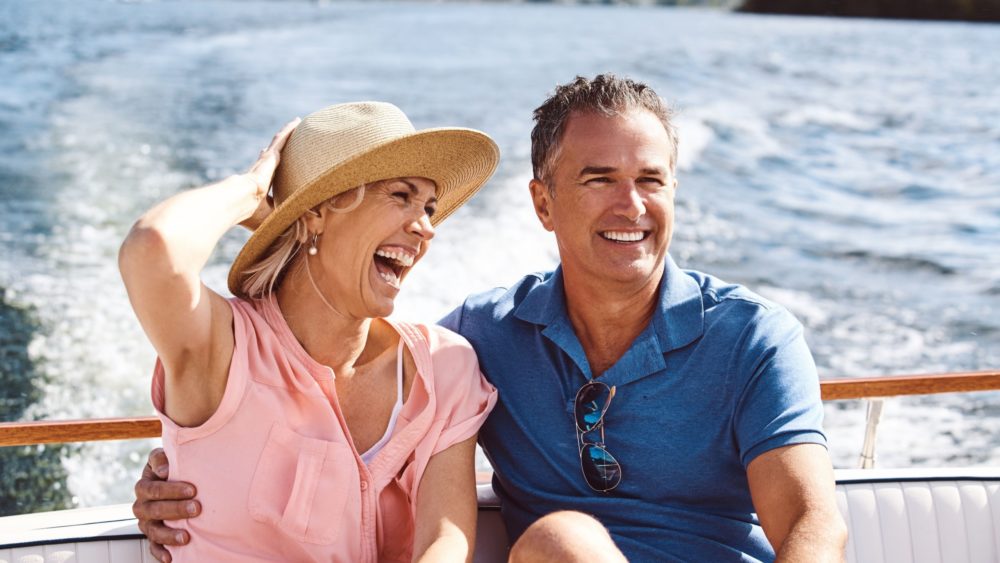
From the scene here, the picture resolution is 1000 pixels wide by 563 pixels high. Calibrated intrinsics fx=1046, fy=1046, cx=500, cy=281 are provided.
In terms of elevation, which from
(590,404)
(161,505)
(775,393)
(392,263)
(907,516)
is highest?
(392,263)

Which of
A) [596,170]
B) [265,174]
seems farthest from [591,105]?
[265,174]

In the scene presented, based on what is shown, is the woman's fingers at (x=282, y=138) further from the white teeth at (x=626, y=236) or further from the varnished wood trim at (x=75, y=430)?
the varnished wood trim at (x=75, y=430)

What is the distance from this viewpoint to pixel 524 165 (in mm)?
8195

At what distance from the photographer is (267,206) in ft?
6.06

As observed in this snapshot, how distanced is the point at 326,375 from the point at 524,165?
6499mm

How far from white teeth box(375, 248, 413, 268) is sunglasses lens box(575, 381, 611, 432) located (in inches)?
15.7

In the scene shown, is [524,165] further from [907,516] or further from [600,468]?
[600,468]

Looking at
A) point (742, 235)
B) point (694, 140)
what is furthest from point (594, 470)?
point (694, 140)

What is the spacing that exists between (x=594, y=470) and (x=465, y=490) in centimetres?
24

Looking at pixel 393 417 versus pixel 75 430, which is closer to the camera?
pixel 393 417

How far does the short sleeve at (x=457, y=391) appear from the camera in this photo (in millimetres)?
1848

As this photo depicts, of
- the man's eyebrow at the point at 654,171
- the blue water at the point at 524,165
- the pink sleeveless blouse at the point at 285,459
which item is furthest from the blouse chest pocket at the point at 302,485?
the blue water at the point at 524,165

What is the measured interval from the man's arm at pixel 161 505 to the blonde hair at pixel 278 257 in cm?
33

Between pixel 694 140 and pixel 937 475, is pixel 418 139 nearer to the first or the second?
pixel 937 475
